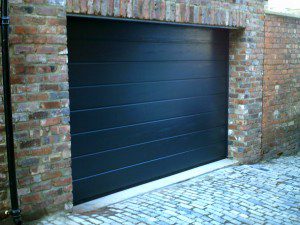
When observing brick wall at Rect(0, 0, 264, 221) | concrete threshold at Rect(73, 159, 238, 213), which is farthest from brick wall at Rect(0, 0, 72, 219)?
concrete threshold at Rect(73, 159, 238, 213)

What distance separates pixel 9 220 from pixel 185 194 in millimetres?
1998

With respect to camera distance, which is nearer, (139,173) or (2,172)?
(2,172)

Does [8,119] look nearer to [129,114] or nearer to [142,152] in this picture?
[129,114]

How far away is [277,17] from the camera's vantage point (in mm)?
6469

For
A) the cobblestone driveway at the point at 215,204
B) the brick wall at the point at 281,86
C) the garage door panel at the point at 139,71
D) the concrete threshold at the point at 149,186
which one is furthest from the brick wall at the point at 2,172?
the brick wall at the point at 281,86

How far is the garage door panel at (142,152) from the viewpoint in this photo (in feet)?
14.5

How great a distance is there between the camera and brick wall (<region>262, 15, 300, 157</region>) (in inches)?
253

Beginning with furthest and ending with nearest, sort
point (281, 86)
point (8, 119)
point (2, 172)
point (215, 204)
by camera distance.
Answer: point (281, 86), point (215, 204), point (2, 172), point (8, 119)

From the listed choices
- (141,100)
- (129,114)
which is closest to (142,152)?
(129,114)

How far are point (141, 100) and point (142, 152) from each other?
0.63 meters

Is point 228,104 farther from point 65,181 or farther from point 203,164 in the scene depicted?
point 65,181

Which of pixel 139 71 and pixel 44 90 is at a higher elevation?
pixel 139 71

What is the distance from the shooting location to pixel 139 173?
499cm

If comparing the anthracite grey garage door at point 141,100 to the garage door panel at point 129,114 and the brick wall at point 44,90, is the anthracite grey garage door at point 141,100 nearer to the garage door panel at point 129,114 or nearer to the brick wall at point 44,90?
the garage door panel at point 129,114
